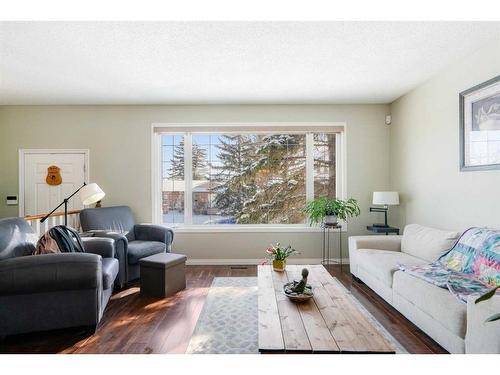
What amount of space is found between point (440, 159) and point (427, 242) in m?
1.05

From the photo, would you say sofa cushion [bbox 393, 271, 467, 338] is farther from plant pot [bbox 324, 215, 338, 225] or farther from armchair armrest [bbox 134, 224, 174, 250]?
armchair armrest [bbox 134, 224, 174, 250]

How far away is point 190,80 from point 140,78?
0.59 metres

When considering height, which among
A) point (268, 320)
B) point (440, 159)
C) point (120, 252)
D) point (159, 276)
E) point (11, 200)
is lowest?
point (159, 276)

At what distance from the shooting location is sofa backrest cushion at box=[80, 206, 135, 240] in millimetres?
3637

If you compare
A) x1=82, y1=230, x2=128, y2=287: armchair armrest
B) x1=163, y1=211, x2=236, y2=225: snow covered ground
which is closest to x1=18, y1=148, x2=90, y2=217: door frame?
x1=163, y1=211, x2=236, y2=225: snow covered ground

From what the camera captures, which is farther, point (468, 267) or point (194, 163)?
point (194, 163)

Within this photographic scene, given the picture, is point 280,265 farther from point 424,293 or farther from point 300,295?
point 424,293

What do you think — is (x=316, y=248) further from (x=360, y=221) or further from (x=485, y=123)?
(x=485, y=123)

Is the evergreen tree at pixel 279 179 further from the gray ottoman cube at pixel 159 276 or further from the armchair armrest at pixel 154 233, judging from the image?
the gray ottoman cube at pixel 159 276

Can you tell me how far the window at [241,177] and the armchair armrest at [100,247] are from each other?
155cm

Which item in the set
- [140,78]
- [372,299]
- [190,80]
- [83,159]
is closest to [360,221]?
[372,299]

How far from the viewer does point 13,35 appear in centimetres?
239

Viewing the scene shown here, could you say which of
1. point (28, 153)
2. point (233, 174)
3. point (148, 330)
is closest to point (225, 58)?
point (233, 174)

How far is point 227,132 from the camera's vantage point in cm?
442
